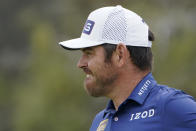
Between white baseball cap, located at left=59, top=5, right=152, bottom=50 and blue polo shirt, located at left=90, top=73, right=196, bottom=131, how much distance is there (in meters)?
0.27

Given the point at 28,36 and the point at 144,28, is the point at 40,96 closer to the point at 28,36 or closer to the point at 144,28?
the point at 28,36

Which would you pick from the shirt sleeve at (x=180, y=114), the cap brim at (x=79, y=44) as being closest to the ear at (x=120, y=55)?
the cap brim at (x=79, y=44)

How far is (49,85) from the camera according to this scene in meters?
14.6

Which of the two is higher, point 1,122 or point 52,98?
point 52,98

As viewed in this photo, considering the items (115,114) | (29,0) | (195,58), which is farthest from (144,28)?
(29,0)

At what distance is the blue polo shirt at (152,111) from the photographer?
185 inches

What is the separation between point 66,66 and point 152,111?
386 inches

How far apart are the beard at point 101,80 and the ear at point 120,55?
0.18 ft

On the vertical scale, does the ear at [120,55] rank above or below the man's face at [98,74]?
above

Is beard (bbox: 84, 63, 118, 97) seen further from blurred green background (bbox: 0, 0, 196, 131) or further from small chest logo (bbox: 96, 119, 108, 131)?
blurred green background (bbox: 0, 0, 196, 131)

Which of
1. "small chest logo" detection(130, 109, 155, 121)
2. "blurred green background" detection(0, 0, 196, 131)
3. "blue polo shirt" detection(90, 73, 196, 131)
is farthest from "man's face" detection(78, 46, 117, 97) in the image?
"blurred green background" detection(0, 0, 196, 131)

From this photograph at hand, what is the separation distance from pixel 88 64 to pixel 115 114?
37 centimetres

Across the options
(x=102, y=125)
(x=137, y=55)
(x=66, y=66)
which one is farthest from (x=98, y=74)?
(x=66, y=66)

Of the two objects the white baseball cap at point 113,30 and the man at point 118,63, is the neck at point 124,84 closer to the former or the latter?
the man at point 118,63
